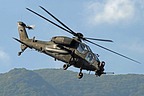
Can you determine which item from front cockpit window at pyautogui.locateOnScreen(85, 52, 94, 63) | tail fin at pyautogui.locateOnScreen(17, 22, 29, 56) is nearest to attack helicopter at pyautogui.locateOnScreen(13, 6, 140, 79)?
front cockpit window at pyautogui.locateOnScreen(85, 52, 94, 63)

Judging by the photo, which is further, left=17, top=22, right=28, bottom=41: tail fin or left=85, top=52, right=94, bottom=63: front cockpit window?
left=17, top=22, right=28, bottom=41: tail fin

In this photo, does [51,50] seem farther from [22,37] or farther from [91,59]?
[22,37]

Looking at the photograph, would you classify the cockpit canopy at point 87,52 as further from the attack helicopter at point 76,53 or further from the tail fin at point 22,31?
the tail fin at point 22,31

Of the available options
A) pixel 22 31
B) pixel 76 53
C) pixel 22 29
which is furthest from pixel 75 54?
pixel 22 29

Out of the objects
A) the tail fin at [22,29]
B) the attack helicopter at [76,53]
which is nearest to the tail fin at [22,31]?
the tail fin at [22,29]

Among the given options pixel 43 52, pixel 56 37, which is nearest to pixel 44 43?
pixel 43 52

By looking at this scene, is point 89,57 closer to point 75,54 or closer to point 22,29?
point 75,54

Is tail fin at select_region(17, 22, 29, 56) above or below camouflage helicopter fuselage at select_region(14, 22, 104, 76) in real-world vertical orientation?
above

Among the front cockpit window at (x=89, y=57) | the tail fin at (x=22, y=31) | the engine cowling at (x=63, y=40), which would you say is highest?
the tail fin at (x=22, y=31)

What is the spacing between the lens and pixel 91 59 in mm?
70438

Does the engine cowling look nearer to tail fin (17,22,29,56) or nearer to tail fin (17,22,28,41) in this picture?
tail fin (17,22,29,56)

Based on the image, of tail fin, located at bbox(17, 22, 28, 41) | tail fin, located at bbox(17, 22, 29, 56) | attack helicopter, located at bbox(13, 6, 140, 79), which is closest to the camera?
attack helicopter, located at bbox(13, 6, 140, 79)

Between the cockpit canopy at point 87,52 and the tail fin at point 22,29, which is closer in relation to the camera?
the cockpit canopy at point 87,52

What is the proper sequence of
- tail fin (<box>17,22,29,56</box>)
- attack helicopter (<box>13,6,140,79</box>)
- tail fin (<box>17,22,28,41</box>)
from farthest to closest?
tail fin (<box>17,22,28,41</box>), tail fin (<box>17,22,29,56</box>), attack helicopter (<box>13,6,140,79</box>)
